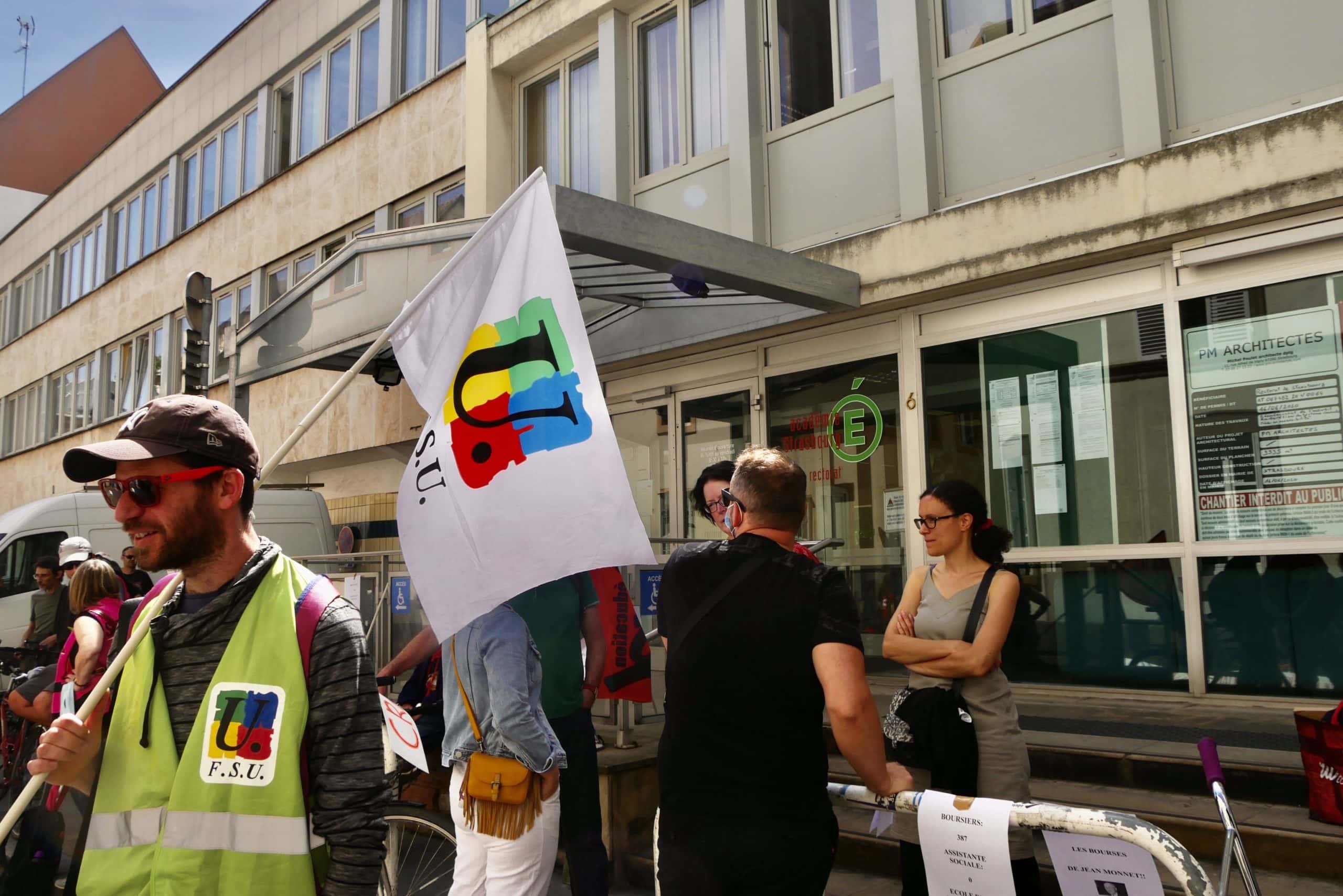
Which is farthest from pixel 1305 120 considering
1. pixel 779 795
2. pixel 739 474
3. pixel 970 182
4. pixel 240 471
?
pixel 240 471

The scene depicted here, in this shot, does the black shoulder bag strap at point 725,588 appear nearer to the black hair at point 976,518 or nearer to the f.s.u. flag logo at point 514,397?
the f.s.u. flag logo at point 514,397

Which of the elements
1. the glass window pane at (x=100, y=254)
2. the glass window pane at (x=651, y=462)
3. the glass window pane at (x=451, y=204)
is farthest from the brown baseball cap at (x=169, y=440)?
the glass window pane at (x=100, y=254)

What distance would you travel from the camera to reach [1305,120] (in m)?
6.35

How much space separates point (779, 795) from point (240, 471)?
60.6 inches

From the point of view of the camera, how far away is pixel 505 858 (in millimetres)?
3756

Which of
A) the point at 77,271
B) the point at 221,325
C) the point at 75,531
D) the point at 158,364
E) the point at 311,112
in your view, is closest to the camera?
the point at 75,531

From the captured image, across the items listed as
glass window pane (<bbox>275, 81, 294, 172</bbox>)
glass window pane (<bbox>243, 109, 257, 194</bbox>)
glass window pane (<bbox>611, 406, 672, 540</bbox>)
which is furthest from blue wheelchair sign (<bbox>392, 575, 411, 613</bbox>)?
glass window pane (<bbox>243, 109, 257, 194</bbox>)

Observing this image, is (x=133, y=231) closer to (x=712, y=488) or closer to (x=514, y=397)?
(x=712, y=488)

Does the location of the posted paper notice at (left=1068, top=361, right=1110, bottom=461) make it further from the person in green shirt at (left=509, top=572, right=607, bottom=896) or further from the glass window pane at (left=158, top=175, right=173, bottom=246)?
the glass window pane at (left=158, top=175, right=173, bottom=246)

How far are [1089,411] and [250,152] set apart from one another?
52.4 ft

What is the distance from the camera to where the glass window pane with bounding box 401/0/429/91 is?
14883mm

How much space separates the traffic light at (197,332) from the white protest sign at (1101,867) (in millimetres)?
7831

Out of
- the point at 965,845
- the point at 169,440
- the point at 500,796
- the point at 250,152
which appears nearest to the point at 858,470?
the point at 500,796

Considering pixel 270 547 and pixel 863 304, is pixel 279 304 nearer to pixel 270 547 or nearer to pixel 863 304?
pixel 863 304
